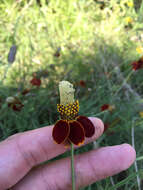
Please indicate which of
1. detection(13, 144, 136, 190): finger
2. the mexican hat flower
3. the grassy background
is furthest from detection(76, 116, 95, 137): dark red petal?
the grassy background

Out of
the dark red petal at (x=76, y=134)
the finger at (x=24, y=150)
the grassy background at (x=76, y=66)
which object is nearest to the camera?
the dark red petal at (x=76, y=134)

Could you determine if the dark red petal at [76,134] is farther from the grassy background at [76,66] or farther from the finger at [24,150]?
the grassy background at [76,66]

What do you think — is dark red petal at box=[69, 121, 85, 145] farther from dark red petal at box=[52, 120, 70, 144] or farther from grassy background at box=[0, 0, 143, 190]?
grassy background at box=[0, 0, 143, 190]

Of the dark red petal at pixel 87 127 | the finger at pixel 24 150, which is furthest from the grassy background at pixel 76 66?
the dark red petal at pixel 87 127

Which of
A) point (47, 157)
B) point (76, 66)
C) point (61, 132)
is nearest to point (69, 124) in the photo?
point (61, 132)

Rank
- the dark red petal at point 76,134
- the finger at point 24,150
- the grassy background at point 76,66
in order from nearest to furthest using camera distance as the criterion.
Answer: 1. the dark red petal at point 76,134
2. the finger at point 24,150
3. the grassy background at point 76,66

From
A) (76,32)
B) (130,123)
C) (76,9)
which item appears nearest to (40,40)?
(76,32)

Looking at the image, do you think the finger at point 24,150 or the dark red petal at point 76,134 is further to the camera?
the finger at point 24,150

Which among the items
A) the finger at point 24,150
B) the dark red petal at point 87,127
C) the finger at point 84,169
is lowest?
the finger at point 84,169

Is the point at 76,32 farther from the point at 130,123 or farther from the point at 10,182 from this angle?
the point at 10,182
